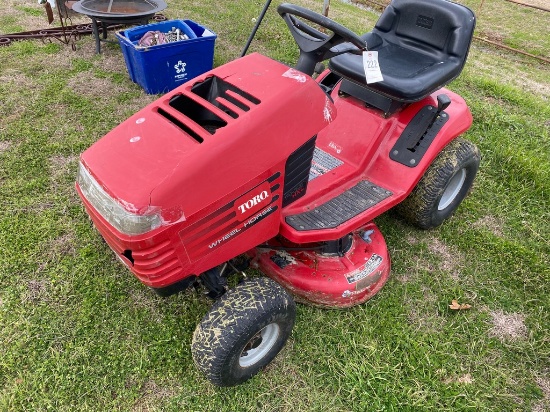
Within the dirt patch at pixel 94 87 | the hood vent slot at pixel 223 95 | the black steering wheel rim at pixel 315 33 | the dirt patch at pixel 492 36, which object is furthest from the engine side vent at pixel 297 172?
the dirt patch at pixel 492 36

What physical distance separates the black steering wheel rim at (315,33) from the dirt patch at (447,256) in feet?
4.92

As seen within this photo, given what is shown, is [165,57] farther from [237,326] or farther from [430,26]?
[237,326]

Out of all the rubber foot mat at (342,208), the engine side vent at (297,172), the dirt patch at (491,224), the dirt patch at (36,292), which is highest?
the engine side vent at (297,172)

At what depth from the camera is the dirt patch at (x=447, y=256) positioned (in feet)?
9.20

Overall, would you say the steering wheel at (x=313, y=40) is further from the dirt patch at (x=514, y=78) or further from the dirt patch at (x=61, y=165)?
the dirt patch at (x=514, y=78)

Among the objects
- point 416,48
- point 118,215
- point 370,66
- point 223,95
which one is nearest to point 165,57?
point 416,48

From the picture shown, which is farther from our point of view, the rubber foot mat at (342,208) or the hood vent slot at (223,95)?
the rubber foot mat at (342,208)

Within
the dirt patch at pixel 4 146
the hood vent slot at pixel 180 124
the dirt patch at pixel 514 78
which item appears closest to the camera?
the hood vent slot at pixel 180 124

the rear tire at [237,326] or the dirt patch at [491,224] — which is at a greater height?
the rear tire at [237,326]

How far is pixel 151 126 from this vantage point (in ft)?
6.09

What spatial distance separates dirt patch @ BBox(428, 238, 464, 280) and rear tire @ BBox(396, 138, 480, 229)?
0.13 metres

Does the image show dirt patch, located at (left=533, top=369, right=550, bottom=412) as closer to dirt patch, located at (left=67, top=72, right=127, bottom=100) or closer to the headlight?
the headlight

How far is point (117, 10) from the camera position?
4.89m

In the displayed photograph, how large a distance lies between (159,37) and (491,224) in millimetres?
3366
